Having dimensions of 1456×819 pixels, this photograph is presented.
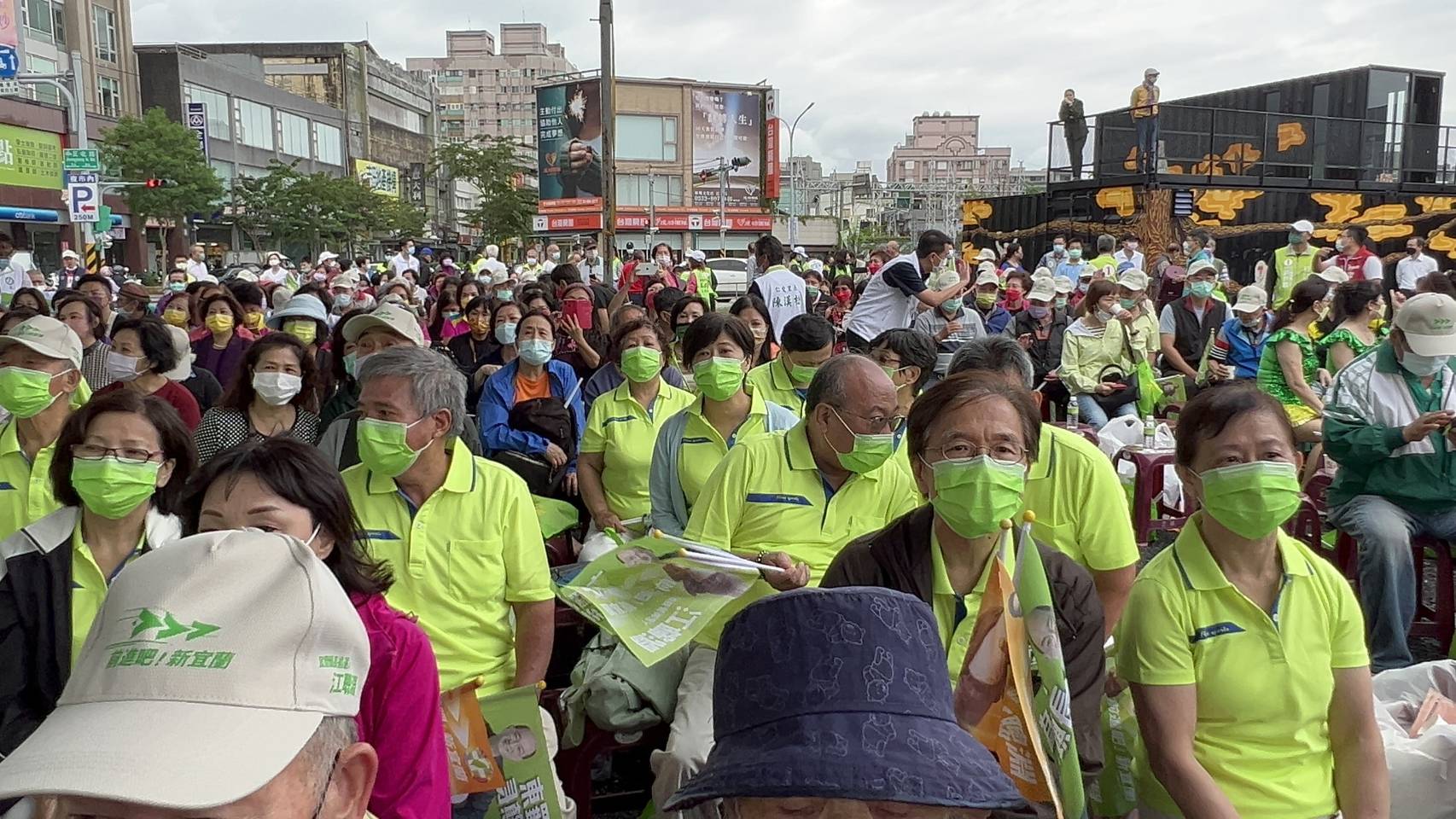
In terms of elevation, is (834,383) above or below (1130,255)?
below

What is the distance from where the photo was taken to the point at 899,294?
8.20 m

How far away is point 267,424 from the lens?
4848 millimetres

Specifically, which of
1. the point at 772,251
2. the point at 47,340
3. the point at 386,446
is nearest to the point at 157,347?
the point at 47,340

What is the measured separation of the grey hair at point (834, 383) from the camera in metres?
3.61

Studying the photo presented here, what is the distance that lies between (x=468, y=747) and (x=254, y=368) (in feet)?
8.65

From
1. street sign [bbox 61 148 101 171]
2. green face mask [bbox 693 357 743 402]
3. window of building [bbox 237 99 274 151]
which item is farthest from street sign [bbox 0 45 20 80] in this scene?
window of building [bbox 237 99 274 151]

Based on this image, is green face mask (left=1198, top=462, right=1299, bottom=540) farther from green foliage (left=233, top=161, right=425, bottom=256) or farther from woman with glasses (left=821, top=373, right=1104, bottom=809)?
green foliage (left=233, top=161, right=425, bottom=256)

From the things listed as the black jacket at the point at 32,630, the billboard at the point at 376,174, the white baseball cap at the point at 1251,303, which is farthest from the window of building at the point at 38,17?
the black jacket at the point at 32,630

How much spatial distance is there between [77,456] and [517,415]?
9.62 ft

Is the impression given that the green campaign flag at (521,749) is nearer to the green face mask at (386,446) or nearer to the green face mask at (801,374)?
the green face mask at (386,446)

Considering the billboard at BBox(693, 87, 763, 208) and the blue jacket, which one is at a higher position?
the billboard at BBox(693, 87, 763, 208)

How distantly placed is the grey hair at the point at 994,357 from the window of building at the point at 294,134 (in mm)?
65591

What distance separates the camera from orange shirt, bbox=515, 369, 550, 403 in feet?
19.9

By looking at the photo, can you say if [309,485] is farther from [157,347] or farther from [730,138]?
[730,138]
